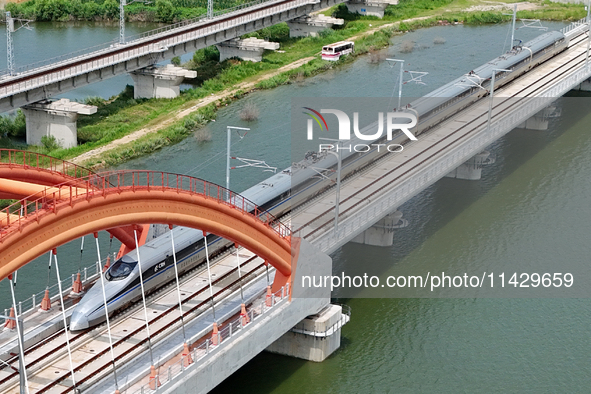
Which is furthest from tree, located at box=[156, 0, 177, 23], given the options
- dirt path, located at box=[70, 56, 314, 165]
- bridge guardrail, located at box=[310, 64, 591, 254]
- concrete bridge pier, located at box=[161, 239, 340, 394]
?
concrete bridge pier, located at box=[161, 239, 340, 394]

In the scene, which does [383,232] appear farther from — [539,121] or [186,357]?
[539,121]

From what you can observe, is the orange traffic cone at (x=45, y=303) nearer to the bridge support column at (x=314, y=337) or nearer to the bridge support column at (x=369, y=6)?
the bridge support column at (x=314, y=337)

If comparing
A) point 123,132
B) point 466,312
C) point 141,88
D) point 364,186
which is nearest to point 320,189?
point 364,186

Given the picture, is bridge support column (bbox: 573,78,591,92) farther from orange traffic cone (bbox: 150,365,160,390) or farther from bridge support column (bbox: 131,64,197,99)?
orange traffic cone (bbox: 150,365,160,390)

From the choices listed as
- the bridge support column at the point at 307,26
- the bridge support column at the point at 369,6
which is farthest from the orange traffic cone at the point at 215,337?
the bridge support column at the point at 369,6

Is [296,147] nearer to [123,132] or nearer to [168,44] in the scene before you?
[123,132]

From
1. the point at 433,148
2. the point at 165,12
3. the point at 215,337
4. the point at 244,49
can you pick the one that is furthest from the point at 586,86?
the point at 215,337
